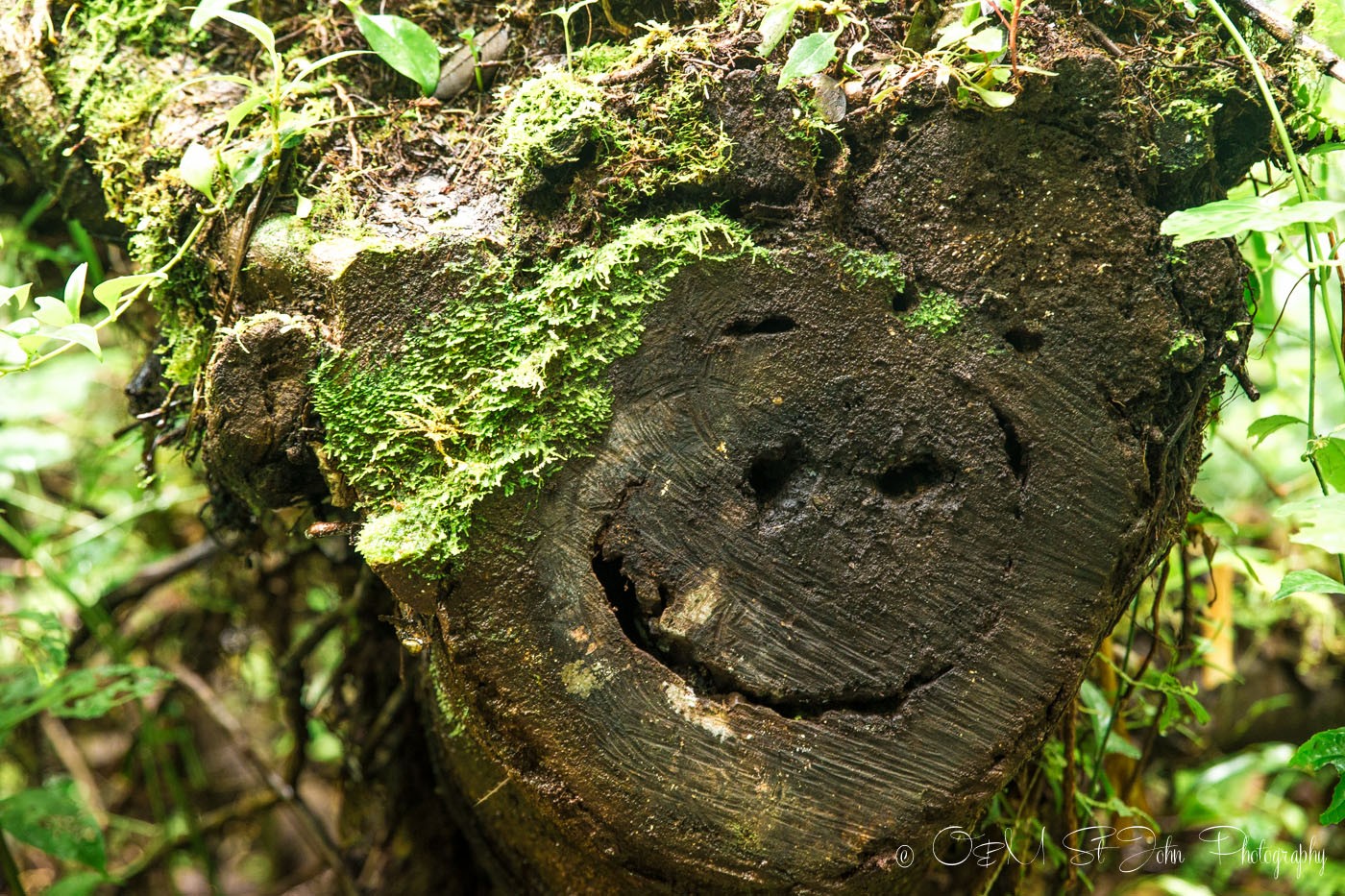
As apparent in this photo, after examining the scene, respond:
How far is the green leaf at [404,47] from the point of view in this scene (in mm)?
1224

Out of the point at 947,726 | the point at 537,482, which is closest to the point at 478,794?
the point at 537,482

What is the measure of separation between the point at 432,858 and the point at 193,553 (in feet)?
3.70

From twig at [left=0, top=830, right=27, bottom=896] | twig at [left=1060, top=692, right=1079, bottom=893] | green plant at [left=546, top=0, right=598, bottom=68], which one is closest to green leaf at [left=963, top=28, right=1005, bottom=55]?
green plant at [left=546, top=0, right=598, bottom=68]

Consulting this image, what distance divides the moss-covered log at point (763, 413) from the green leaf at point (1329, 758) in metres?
→ 0.30

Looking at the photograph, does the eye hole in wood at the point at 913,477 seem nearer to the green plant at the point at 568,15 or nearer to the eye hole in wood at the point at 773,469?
the eye hole in wood at the point at 773,469

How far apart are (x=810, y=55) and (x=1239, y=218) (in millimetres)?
549

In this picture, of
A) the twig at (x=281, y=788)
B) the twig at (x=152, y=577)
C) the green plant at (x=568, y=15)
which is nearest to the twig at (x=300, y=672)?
the twig at (x=281, y=788)

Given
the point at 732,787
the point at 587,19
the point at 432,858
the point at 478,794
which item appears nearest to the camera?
the point at 732,787

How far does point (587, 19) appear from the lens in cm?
134

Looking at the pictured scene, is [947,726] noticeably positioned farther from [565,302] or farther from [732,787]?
[565,302]

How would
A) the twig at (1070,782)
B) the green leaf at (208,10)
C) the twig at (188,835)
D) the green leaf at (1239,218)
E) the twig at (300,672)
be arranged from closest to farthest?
the green leaf at (1239,218), the green leaf at (208,10), the twig at (1070,782), the twig at (300,672), the twig at (188,835)

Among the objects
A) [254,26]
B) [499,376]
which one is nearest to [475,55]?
[254,26]

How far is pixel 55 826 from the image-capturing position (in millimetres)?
1827

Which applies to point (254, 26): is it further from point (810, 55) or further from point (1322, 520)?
point (1322, 520)
